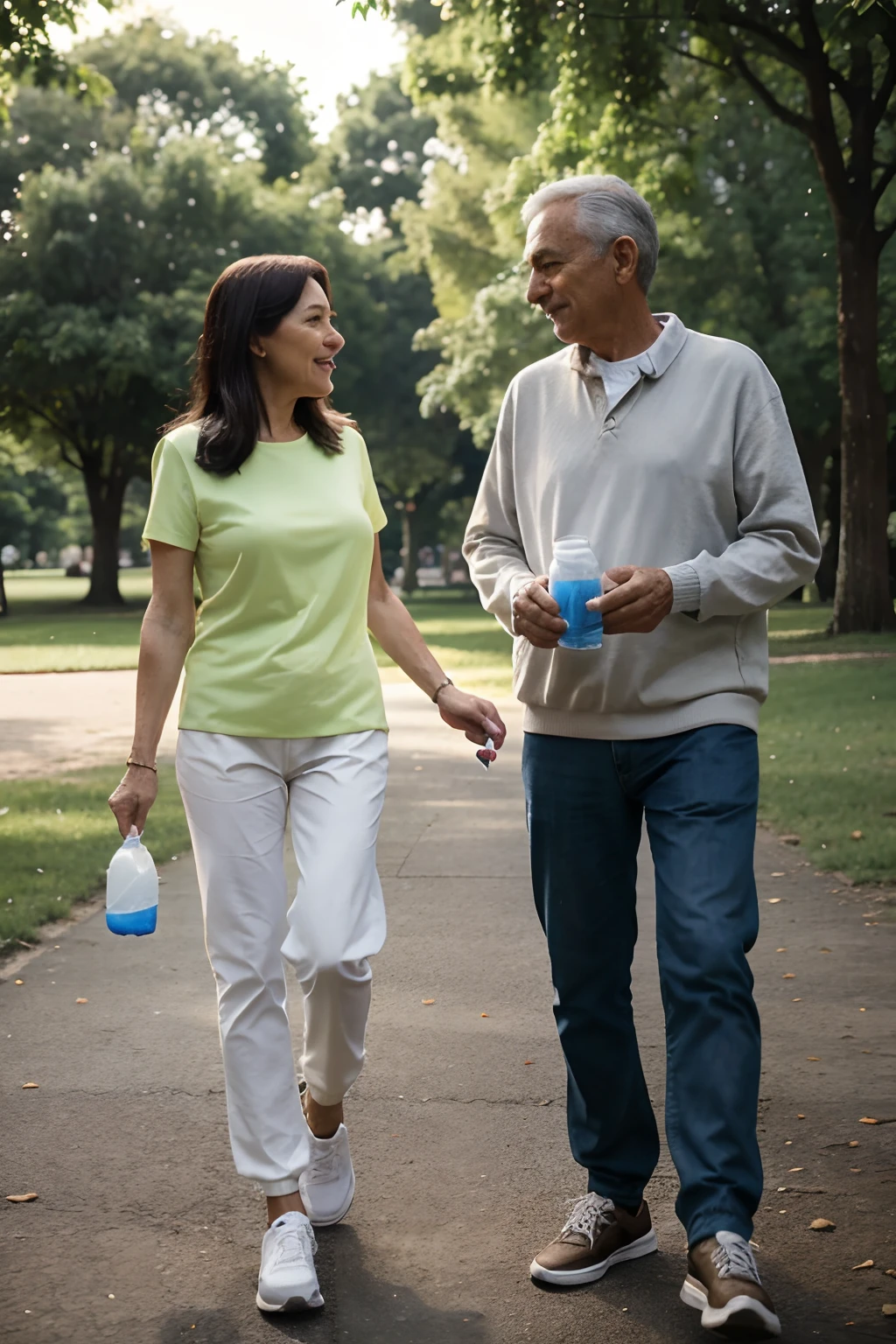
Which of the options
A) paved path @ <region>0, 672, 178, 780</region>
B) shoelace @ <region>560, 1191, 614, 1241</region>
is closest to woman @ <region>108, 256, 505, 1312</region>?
shoelace @ <region>560, 1191, 614, 1241</region>

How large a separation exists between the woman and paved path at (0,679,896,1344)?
0.80ft

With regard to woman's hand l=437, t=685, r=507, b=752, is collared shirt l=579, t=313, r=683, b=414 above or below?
above

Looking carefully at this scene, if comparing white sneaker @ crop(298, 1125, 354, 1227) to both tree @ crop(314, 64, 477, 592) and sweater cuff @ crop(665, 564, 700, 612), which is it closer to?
sweater cuff @ crop(665, 564, 700, 612)

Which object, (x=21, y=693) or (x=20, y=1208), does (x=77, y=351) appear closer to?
(x=21, y=693)

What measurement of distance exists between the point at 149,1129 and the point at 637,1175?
1.48 meters

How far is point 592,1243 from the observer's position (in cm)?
362

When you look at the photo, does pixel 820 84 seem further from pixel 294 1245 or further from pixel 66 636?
pixel 294 1245

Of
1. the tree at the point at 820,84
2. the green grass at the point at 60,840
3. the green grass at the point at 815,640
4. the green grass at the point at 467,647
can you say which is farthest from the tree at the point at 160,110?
the green grass at the point at 60,840

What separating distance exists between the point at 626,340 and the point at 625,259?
167 millimetres

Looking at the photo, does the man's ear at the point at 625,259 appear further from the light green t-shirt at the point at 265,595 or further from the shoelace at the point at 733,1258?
the shoelace at the point at 733,1258

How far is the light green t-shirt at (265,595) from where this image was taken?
366 cm

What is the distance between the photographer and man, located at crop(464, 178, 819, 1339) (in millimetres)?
3377

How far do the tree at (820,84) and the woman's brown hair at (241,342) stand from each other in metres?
13.6

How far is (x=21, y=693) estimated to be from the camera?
774 inches
